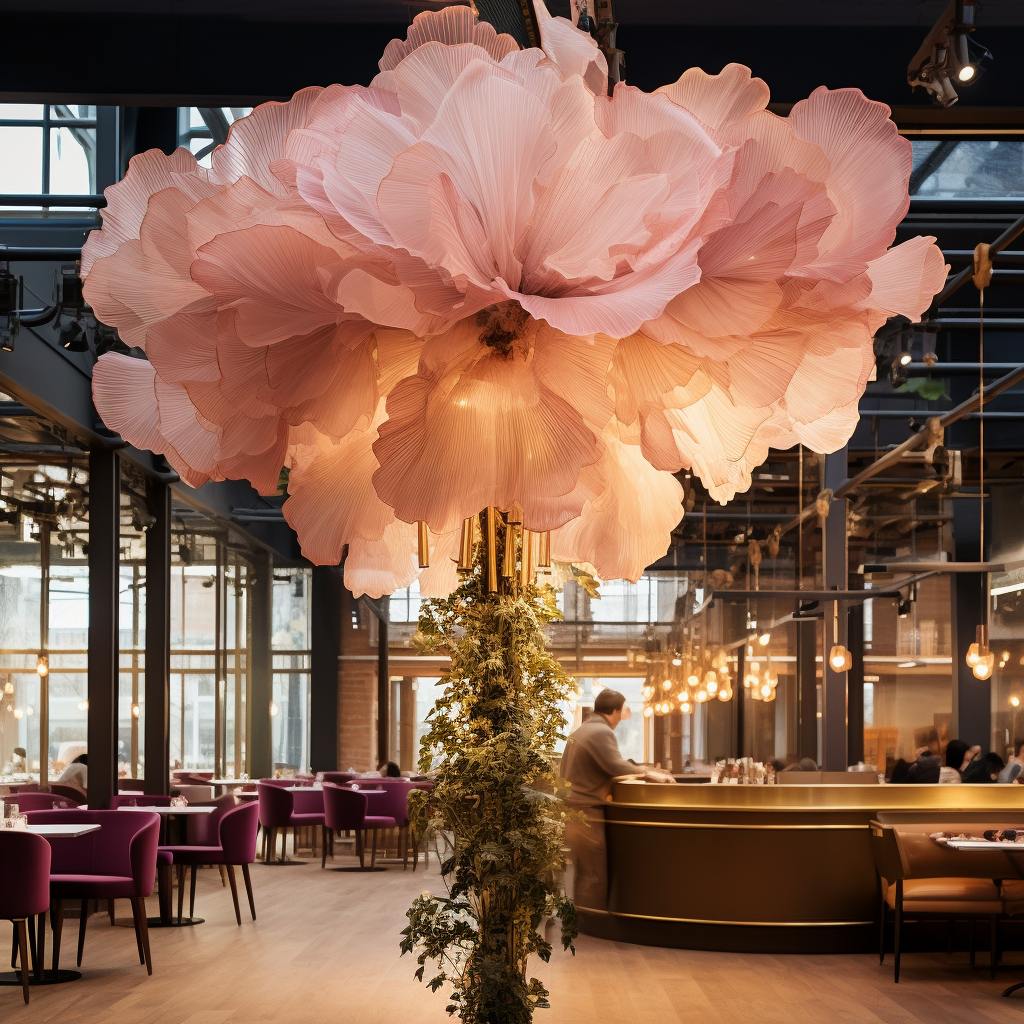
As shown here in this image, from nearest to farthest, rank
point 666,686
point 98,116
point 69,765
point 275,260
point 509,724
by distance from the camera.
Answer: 1. point 275,260
2. point 509,724
3. point 98,116
4. point 69,765
5. point 666,686

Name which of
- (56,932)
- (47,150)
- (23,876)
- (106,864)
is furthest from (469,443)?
(47,150)

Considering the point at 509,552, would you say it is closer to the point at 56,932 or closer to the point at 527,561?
the point at 527,561

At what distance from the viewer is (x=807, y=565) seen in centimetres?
1664

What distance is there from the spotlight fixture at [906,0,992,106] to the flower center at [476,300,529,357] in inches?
182

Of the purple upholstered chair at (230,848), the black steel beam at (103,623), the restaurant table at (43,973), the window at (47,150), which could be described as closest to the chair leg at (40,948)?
the restaurant table at (43,973)

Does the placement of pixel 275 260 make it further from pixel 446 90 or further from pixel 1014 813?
pixel 1014 813

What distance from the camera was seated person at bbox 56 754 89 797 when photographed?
43.9 feet

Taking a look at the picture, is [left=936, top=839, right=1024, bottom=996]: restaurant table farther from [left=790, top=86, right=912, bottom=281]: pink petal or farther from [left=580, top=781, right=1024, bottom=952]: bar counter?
[left=790, top=86, right=912, bottom=281]: pink petal

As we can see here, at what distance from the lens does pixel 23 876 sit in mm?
7008

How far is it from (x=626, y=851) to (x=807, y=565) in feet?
27.6

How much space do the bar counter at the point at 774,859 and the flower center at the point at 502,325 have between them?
8.07m

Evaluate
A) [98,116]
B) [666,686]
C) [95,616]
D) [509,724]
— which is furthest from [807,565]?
[509,724]

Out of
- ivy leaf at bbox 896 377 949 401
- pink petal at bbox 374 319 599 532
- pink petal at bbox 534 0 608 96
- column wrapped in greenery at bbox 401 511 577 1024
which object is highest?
ivy leaf at bbox 896 377 949 401

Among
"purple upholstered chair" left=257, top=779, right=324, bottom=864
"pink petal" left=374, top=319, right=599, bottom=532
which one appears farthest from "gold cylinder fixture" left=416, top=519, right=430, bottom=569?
"purple upholstered chair" left=257, top=779, right=324, bottom=864
